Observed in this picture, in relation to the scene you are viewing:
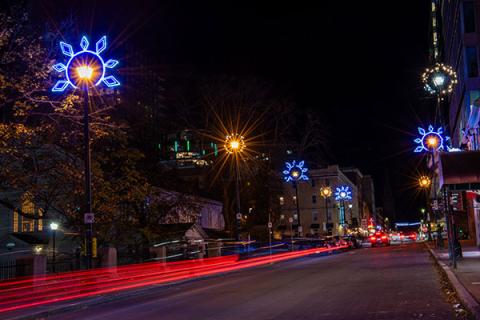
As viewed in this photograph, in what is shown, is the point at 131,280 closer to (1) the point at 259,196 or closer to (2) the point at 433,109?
(1) the point at 259,196

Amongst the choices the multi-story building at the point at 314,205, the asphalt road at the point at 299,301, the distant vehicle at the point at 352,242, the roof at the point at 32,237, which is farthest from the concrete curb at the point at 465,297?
the multi-story building at the point at 314,205

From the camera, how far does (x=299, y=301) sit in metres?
14.6

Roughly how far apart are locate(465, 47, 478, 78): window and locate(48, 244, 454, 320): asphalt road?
21237 millimetres

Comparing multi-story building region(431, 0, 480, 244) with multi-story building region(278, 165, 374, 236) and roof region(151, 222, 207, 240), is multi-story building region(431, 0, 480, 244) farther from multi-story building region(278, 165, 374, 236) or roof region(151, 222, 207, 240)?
multi-story building region(278, 165, 374, 236)

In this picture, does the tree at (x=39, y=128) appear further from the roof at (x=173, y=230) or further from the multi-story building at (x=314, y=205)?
the multi-story building at (x=314, y=205)

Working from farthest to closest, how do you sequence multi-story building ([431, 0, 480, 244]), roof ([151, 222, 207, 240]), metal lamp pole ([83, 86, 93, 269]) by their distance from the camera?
roof ([151, 222, 207, 240])
multi-story building ([431, 0, 480, 244])
metal lamp pole ([83, 86, 93, 269])

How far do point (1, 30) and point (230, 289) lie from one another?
435 inches

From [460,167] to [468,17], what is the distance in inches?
857

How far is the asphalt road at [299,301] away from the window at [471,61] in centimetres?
2124

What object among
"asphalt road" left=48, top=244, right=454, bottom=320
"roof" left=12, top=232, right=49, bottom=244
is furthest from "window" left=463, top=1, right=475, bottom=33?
"roof" left=12, top=232, right=49, bottom=244

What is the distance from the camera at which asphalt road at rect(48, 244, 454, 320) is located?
1233cm

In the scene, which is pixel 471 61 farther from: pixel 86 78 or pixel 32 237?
pixel 32 237

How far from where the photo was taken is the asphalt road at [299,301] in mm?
12328

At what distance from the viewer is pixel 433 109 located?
277 ft
